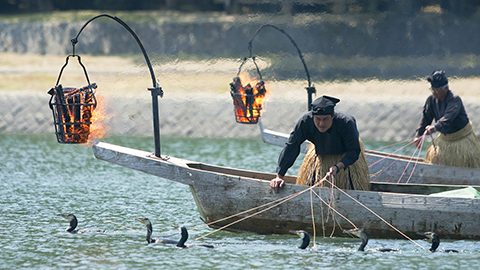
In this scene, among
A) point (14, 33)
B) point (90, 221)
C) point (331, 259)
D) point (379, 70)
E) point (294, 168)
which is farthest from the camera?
point (14, 33)

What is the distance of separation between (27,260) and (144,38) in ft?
68.6

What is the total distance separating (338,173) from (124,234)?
8.26ft

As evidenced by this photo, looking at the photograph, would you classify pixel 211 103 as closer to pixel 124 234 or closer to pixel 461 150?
pixel 461 150

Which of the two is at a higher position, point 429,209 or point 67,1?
point 67,1

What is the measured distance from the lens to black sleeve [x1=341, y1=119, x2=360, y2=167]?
18.5 m

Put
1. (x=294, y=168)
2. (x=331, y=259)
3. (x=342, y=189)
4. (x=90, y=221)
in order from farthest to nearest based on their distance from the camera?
(x=294, y=168) → (x=90, y=221) → (x=342, y=189) → (x=331, y=259)

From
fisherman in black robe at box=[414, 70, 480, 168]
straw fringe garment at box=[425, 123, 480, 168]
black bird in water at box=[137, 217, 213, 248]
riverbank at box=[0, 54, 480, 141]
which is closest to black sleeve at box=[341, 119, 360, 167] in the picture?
black bird in water at box=[137, 217, 213, 248]

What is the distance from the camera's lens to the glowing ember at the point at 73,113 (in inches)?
746

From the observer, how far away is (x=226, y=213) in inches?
744

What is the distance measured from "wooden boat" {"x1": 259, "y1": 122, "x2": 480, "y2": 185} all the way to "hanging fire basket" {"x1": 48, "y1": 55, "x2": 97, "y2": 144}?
4924 mm

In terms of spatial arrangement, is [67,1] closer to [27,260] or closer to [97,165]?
[97,165]

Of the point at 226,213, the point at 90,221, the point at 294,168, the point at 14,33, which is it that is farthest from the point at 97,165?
the point at 14,33

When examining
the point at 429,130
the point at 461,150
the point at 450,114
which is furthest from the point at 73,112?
the point at 461,150

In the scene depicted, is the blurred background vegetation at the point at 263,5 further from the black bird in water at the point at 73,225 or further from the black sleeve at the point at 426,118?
the black bird in water at the point at 73,225
